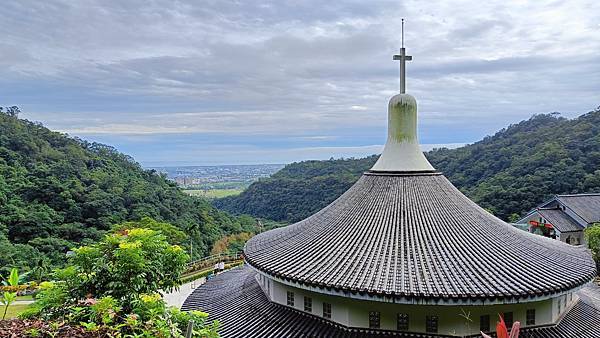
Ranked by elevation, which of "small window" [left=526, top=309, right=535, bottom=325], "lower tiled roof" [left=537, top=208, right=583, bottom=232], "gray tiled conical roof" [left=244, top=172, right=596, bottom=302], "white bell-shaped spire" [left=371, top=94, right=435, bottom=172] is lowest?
"lower tiled roof" [left=537, top=208, right=583, bottom=232]

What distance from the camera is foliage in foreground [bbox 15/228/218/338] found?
5.38m

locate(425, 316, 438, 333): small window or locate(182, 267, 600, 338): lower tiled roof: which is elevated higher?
locate(425, 316, 438, 333): small window

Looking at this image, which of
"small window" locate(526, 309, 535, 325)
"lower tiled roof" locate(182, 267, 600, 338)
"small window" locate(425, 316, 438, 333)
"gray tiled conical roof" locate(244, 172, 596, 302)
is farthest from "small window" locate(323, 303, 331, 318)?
"small window" locate(526, 309, 535, 325)

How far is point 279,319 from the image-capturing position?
10594mm

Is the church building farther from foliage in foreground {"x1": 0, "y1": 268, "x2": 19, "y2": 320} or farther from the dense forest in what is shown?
the dense forest

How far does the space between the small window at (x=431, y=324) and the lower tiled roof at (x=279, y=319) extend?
0.47 feet

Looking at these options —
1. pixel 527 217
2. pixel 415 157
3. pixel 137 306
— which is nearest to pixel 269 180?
pixel 527 217

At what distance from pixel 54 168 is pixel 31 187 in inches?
240

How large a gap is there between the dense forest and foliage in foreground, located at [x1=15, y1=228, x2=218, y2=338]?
2808 cm

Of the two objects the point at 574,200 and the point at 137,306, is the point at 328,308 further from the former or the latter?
the point at 574,200

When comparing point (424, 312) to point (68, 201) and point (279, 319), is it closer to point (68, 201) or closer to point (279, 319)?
point (279, 319)

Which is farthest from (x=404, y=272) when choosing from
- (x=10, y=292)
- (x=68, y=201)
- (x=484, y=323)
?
(x=68, y=201)

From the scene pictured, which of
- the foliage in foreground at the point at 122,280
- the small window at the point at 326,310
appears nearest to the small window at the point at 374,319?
the small window at the point at 326,310

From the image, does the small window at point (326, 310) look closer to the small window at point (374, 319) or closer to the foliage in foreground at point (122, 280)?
the small window at point (374, 319)
